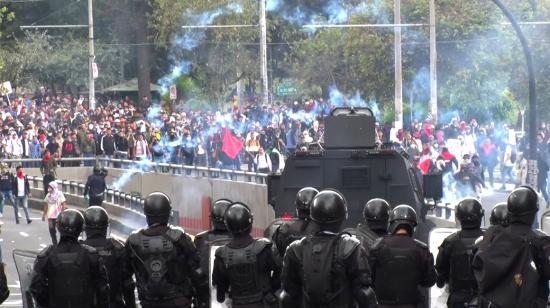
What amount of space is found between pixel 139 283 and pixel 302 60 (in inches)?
1652

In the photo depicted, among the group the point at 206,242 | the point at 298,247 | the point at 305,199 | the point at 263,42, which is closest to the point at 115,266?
the point at 206,242

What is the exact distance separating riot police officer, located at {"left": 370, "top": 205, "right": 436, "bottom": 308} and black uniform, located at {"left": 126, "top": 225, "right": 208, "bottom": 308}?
1355 millimetres

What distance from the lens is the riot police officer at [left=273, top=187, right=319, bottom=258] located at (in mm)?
11625

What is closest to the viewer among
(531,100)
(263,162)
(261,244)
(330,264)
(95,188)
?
(330,264)

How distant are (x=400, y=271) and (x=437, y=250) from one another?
171 centimetres

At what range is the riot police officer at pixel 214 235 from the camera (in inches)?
456

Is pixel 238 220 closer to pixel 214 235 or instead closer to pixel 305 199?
pixel 214 235

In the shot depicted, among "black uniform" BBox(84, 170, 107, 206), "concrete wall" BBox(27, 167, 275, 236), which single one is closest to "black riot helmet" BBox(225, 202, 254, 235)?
"concrete wall" BBox(27, 167, 275, 236)

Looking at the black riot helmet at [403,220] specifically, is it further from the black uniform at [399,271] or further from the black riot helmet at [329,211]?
the black riot helmet at [329,211]

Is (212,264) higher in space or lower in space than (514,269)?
lower

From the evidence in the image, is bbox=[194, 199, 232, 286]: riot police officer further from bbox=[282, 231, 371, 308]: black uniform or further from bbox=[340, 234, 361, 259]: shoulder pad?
bbox=[340, 234, 361, 259]: shoulder pad

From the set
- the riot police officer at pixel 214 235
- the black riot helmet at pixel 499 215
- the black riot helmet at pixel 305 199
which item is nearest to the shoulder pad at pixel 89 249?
the riot police officer at pixel 214 235

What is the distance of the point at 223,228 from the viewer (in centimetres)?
1175

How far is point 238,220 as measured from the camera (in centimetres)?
1074
